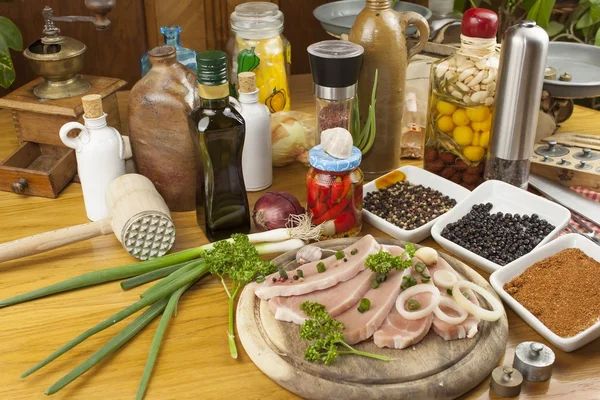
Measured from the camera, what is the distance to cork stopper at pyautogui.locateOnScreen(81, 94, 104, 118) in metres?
1.41

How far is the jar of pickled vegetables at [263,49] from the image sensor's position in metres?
1.75

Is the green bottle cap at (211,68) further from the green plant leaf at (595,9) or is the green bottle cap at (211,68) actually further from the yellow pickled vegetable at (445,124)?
the green plant leaf at (595,9)

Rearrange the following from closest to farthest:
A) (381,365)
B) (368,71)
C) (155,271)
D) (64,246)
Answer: (381,365)
(155,271)
(64,246)
(368,71)

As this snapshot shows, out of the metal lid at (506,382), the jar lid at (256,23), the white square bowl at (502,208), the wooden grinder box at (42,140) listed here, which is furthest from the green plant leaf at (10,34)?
the metal lid at (506,382)

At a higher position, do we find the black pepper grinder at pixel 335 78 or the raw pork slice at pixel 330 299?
the black pepper grinder at pixel 335 78

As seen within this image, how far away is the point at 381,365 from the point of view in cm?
106

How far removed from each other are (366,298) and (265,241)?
0.29 m

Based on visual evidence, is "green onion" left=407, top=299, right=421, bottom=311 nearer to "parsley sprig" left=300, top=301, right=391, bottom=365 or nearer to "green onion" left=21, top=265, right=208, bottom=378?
"parsley sprig" left=300, top=301, right=391, bottom=365

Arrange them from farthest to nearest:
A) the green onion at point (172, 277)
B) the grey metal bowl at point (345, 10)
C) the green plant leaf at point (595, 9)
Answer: the green plant leaf at point (595, 9) < the grey metal bowl at point (345, 10) < the green onion at point (172, 277)

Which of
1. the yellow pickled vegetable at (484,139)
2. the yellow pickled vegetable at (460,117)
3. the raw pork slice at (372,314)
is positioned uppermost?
the yellow pickled vegetable at (460,117)

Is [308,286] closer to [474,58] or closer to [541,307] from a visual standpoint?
[541,307]

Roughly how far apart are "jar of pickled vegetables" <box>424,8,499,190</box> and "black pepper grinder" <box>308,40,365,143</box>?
7.6 inches

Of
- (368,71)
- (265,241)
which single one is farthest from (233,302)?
(368,71)

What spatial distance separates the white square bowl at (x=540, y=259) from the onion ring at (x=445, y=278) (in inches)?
3.4
